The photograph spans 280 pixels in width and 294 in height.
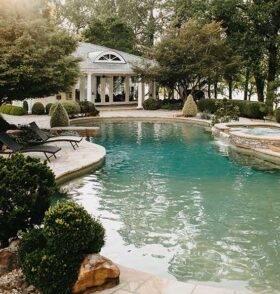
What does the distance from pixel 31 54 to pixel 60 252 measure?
434 inches

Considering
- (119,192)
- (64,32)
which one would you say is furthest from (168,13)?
(119,192)

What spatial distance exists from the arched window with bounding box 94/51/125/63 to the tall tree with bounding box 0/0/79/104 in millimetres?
18358

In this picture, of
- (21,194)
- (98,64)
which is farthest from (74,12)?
(21,194)

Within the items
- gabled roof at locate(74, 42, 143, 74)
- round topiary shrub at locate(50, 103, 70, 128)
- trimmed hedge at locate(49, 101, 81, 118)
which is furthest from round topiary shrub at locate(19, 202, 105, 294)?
gabled roof at locate(74, 42, 143, 74)

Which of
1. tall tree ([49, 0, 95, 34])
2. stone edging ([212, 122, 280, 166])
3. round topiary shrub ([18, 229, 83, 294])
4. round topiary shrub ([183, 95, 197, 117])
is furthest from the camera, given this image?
tall tree ([49, 0, 95, 34])

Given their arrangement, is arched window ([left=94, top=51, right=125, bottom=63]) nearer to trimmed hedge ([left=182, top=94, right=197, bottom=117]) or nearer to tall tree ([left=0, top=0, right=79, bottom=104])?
trimmed hedge ([left=182, top=94, right=197, bottom=117])

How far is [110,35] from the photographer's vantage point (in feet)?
147

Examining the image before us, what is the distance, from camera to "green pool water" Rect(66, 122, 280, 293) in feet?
21.1

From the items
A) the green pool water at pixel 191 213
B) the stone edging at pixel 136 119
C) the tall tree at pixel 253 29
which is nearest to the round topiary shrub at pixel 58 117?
the stone edging at pixel 136 119

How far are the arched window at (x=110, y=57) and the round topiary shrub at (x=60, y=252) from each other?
31.1 metres

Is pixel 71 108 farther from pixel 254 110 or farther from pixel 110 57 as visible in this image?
pixel 254 110

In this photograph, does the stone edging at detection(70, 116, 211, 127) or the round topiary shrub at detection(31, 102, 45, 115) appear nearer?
the stone edging at detection(70, 116, 211, 127)

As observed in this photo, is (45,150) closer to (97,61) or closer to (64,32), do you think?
(64,32)

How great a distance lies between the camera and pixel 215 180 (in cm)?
1184
